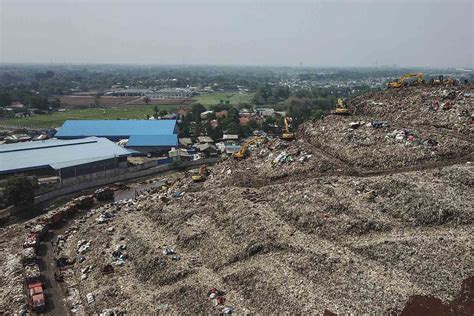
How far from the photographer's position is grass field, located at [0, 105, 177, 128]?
62684 mm

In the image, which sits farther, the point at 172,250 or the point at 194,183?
the point at 194,183

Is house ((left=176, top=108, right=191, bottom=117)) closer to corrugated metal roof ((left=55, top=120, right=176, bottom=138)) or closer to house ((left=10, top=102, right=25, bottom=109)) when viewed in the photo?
corrugated metal roof ((left=55, top=120, right=176, bottom=138))

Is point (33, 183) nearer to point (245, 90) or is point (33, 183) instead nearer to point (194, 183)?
point (194, 183)

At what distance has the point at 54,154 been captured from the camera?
35250 mm

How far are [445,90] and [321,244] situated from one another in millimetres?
13785

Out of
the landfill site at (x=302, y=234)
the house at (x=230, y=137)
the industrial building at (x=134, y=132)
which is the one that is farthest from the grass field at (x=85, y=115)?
the landfill site at (x=302, y=234)

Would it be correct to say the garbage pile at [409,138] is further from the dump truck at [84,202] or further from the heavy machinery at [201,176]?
the dump truck at [84,202]

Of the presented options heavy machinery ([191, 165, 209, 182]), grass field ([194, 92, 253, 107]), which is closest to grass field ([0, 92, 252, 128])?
grass field ([194, 92, 253, 107])

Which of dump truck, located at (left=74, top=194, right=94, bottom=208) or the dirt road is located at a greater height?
dump truck, located at (left=74, top=194, right=94, bottom=208)

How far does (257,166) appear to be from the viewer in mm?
23469

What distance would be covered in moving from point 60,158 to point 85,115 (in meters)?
39.9

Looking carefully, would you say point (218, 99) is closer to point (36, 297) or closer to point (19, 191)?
point (19, 191)

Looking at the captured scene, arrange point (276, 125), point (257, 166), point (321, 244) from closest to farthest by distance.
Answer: point (321, 244) → point (257, 166) → point (276, 125)

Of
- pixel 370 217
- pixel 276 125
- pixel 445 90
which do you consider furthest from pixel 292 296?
pixel 276 125
